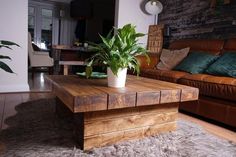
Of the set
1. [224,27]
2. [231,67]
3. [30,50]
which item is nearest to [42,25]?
[30,50]

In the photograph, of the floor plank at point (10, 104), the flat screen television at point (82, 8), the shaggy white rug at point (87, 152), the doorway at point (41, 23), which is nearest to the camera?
the shaggy white rug at point (87, 152)

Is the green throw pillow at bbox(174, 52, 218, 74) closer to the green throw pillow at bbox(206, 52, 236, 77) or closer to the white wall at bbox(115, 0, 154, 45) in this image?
the green throw pillow at bbox(206, 52, 236, 77)

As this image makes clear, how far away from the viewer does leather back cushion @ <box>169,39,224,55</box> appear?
285 cm

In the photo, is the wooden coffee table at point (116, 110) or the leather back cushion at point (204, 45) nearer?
the wooden coffee table at point (116, 110)

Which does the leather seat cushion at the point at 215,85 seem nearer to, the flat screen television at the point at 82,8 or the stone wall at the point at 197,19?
the stone wall at the point at 197,19

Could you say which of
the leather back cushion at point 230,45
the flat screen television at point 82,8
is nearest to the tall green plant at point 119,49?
the leather back cushion at point 230,45

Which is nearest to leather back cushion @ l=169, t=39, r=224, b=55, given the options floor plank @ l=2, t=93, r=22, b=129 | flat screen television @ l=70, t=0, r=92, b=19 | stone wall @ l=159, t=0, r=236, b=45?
stone wall @ l=159, t=0, r=236, b=45

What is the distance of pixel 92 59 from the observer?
1.55m

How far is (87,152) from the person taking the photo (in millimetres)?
1352

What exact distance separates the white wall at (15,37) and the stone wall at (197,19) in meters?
2.46

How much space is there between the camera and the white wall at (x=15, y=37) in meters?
2.95

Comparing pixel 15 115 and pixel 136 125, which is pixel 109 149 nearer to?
pixel 136 125

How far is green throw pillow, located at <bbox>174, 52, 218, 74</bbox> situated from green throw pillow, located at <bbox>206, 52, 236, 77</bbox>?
116 mm

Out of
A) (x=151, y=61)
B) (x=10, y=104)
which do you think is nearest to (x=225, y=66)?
(x=151, y=61)
